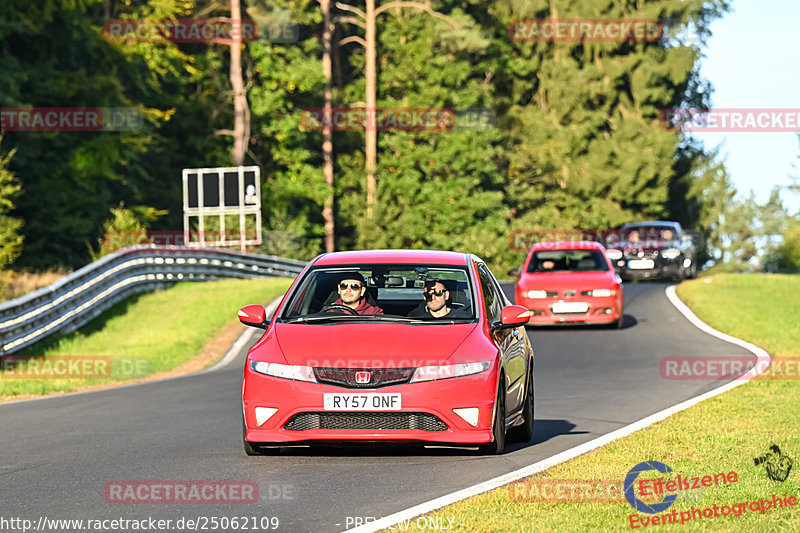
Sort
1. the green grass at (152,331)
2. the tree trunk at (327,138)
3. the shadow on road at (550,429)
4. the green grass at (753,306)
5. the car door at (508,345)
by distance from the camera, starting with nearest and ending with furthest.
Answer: the car door at (508,345)
the shadow on road at (550,429)
the green grass at (152,331)
the green grass at (753,306)
the tree trunk at (327,138)

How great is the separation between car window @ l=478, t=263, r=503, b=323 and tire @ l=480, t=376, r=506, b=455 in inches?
30.8

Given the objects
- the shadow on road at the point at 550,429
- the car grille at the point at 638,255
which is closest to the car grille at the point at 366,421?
the shadow on road at the point at 550,429

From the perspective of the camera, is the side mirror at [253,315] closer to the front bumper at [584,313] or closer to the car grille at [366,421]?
the car grille at [366,421]

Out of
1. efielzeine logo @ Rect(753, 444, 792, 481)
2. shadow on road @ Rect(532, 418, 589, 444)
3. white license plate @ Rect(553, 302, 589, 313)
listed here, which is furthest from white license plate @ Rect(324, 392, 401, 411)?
white license plate @ Rect(553, 302, 589, 313)

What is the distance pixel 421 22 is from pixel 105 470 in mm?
56652

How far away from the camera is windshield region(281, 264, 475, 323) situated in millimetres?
10562

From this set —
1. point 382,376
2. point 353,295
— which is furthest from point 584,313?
point 382,376

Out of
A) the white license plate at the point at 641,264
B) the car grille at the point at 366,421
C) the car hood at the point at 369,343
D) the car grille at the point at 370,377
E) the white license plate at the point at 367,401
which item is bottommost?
the white license plate at the point at 641,264

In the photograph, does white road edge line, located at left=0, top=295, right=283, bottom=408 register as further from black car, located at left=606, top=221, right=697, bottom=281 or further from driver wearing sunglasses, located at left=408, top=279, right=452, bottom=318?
black car, located at left=606, top=221, right=697, bottom=281

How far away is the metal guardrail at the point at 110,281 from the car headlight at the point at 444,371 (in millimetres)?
14645

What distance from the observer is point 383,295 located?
11344mm

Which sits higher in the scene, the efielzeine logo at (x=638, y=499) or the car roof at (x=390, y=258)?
the car roof at (x=390, y=258)

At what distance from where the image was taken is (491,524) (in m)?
7.35

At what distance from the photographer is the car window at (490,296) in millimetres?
10934
